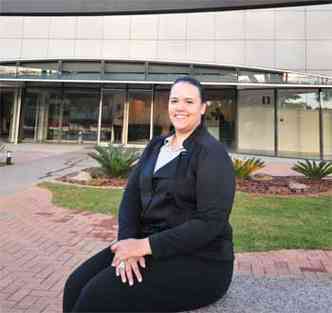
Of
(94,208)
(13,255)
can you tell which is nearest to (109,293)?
(13,255)

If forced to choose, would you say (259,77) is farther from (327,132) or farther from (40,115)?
(40,115)

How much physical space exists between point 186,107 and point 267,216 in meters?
4.77

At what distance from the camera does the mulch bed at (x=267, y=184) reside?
903 centimetres

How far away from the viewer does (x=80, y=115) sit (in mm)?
23234

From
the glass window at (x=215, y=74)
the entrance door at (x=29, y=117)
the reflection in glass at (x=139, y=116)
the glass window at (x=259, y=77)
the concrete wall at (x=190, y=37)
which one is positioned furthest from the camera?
the entrance door at (x=29, y=117)

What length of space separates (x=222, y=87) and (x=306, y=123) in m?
4.93

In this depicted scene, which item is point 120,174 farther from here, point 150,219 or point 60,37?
point 60,37

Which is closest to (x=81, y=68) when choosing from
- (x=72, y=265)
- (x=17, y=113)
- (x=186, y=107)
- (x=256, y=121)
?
(x=17, y=113)

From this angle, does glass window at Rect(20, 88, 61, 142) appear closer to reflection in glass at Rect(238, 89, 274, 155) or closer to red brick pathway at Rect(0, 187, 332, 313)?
reflection in glass at Rect(238, 89, 274, 155)

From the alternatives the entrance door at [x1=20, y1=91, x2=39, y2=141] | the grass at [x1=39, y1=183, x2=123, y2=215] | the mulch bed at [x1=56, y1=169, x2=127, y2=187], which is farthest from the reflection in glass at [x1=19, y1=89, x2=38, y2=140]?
the grass at [x1=39, y1=183, x2=123, y2=215]

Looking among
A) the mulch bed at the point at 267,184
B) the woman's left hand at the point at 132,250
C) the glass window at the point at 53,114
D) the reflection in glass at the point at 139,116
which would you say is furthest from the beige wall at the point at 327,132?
the woman's left hand at the point at 132,250

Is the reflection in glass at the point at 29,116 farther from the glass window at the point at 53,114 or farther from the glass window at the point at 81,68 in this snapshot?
the glass window at the point at 81,68

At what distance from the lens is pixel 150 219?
2.17 metres

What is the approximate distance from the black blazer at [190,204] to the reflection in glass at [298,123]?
62.1 ft
